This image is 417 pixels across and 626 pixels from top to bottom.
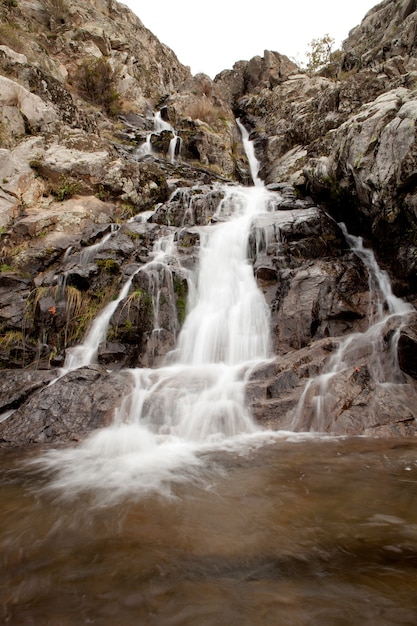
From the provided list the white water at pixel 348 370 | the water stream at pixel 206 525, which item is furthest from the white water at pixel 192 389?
the white water at pixel 348 370

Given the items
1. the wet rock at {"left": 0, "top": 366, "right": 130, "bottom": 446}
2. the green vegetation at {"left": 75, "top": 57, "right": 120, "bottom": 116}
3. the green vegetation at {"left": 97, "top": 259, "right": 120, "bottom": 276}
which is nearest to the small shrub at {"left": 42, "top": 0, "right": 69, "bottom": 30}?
the green vegetation at {"left": 75, "top": 57, "right": 120, "bottom": 116}

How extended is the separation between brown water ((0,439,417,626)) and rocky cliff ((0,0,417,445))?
202 cm

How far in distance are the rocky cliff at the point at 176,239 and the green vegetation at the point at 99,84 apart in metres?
2.56

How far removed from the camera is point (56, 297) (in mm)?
8602

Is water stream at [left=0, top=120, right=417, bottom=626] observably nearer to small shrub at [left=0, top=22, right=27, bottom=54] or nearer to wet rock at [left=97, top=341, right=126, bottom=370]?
wet rock at [left=97, top=341, right=126, bottom=370]

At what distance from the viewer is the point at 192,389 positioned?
233 inches

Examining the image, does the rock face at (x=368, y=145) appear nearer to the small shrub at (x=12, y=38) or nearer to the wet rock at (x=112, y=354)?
the wet rock at (x=112, y=354)

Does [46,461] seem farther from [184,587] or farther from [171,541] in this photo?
[184,587]

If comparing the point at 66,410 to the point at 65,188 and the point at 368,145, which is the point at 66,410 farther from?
the point at 65,188

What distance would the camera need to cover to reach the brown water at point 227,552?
5.23 feet

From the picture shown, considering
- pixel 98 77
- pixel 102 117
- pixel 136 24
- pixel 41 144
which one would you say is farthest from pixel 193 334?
pixel 136 24

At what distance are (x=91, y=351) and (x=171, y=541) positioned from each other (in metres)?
6.11

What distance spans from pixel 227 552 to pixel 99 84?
91.3 feet

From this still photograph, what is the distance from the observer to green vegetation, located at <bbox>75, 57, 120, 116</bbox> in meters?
21.7
